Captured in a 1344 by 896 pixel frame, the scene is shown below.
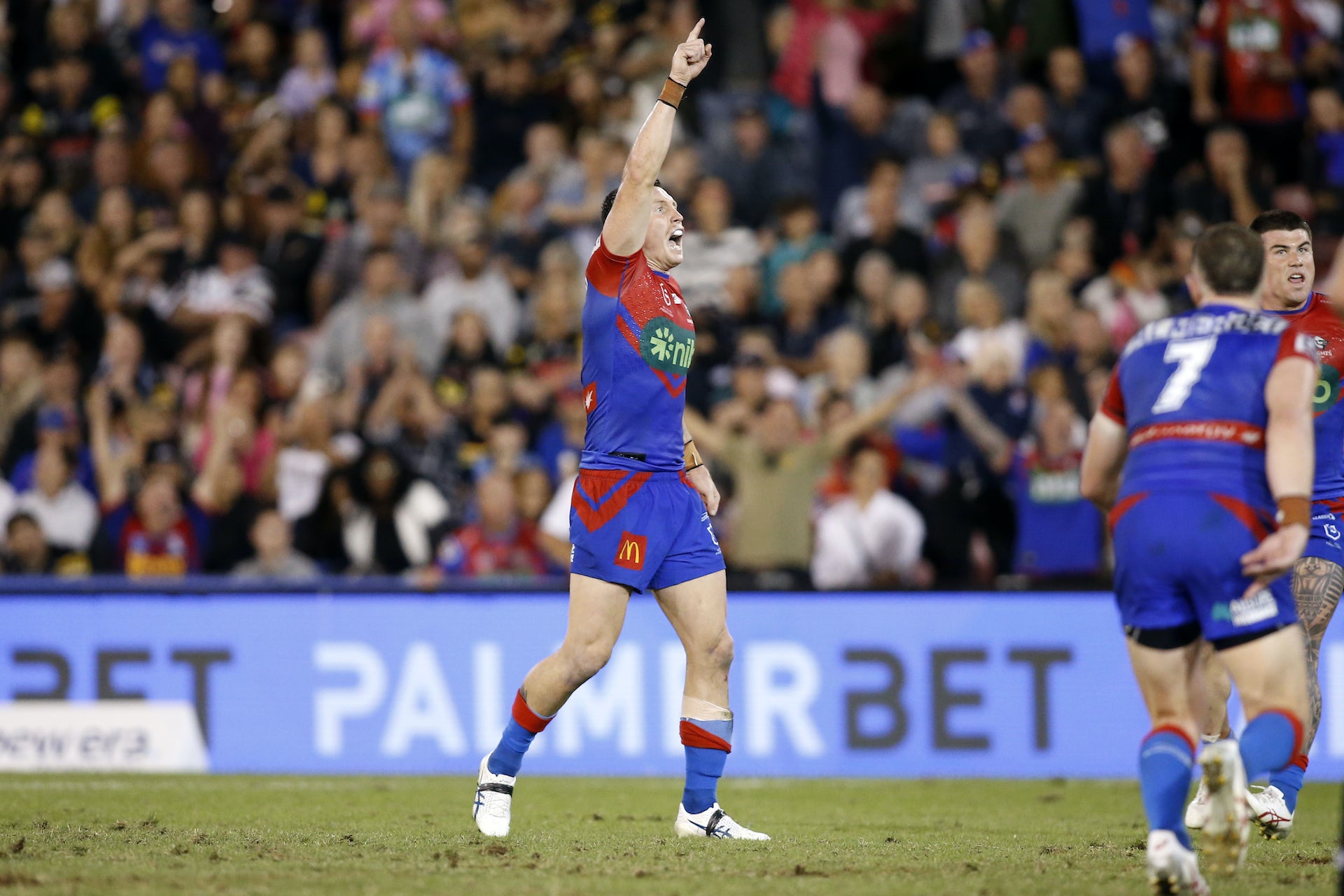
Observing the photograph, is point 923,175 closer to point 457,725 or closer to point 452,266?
point 452,266

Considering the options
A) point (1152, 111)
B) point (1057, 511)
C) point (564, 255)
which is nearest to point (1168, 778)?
point (1057, 511)

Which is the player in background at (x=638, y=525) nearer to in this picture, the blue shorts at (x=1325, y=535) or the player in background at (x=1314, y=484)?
the player in background at (x=1314, y=484)

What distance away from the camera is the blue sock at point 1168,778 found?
224 inches

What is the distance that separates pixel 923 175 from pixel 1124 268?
2315 mm

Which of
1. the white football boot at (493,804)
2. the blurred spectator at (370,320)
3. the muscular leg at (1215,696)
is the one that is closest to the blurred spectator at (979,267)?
the blurred spectator at (370,320)

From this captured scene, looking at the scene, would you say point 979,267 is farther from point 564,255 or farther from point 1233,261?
point 1233,261

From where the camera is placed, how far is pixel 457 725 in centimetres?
1201

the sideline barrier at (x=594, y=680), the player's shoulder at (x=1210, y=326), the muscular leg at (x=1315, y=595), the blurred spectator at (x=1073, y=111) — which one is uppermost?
the blurred spectator at (x=1073, y=111)

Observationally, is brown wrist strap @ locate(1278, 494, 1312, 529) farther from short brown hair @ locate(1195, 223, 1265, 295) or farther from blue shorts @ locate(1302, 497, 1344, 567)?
blue shorts @ locate(1302, 497, 1344, 567)

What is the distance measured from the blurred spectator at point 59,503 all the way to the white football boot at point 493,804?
23.8 ft

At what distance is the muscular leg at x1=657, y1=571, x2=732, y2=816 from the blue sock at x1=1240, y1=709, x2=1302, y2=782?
8.13 feet

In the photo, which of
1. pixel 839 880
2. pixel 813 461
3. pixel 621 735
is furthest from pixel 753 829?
pixel 813 461

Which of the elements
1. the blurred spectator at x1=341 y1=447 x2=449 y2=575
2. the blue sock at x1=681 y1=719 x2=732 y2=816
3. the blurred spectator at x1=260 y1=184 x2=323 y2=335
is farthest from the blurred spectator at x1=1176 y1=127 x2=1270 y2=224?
the blue sock at x1=681 y1=719 x2=732 y2=816

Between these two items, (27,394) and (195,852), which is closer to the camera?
(195,852)
